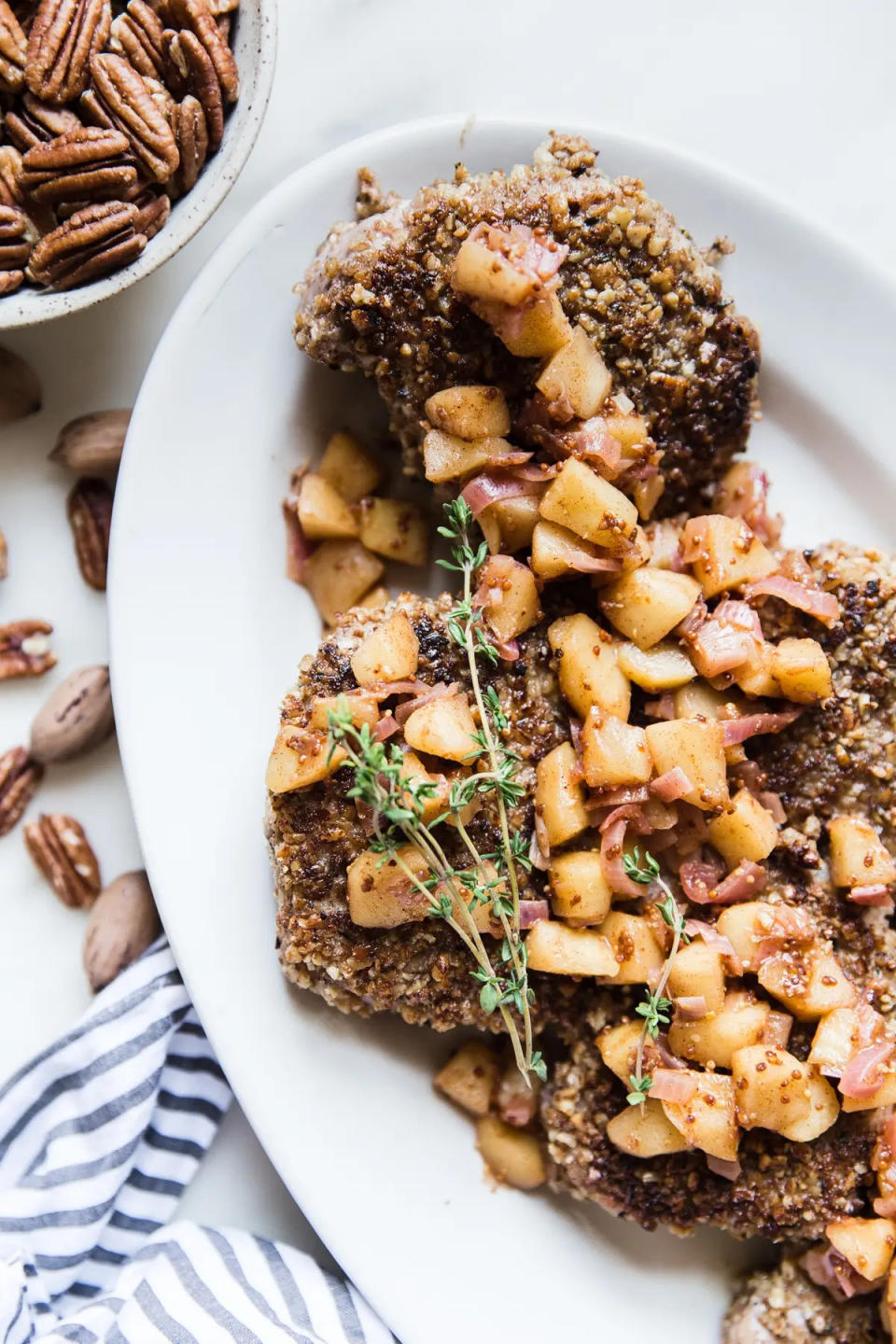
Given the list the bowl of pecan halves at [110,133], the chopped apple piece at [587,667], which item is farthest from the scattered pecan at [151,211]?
the chopped apple piece at [587,667]

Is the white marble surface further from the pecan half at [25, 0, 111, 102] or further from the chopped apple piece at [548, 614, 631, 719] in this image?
the chopped apple piece at [548, 614, 631, 719]

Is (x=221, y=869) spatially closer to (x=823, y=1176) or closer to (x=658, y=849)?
(x=658, y=849)

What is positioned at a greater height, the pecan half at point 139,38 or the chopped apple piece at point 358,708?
the pecan half at point 139,38

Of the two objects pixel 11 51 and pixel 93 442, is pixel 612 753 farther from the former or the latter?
pixel 11 51

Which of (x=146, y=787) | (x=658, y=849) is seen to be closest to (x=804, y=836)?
(x=658, y=849)

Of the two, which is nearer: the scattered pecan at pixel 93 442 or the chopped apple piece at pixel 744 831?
the chopped apple piece at pixel 744 831

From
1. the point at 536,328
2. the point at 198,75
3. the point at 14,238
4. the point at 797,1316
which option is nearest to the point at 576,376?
the point at 536,328

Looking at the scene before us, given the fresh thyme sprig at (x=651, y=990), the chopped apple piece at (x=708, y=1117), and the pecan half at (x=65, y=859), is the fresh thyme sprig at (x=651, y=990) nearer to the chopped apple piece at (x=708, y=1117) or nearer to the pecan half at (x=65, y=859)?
the chopped apple piece at (x=708, y=1117)
